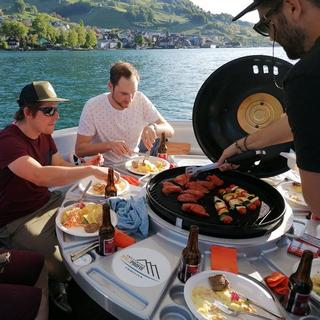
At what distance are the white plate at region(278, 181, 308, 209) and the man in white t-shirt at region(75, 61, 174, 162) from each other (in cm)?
151

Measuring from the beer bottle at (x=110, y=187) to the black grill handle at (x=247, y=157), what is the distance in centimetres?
93

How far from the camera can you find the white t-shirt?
3.58 metres

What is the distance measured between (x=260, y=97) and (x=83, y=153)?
2041 millimetres

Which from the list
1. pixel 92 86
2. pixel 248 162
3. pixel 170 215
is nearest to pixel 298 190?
pixel 248 162

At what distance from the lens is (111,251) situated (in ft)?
5.41

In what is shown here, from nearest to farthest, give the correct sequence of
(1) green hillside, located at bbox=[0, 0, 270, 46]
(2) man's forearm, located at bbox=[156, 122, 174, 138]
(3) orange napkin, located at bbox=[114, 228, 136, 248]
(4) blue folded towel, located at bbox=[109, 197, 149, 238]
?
(3) orange napkin, located at bbox=[114, 228, 136, 248] → (4) blue folded towel, located at bbox=[109, 197, 149, 238] → (2) man's forearm, located at bbox=[156, 122, 174, 138] → (1) green hillside, located at bbox=[0, 0, 270, 46]

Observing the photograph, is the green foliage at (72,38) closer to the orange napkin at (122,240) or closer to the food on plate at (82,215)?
the food on plate at (82,215)

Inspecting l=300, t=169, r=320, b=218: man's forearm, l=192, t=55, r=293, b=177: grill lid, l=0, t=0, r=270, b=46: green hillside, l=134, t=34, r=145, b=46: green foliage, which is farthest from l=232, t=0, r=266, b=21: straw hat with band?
l=0, t=0, r=270, b=46: green hillside

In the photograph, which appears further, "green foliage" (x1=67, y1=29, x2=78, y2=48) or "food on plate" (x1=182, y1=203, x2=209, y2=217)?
"green foliage" (x1=67, y1=29, x2=78, y2=48)

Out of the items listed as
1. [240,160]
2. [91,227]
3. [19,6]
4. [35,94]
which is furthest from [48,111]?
[19,6]

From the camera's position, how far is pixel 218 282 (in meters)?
1.44

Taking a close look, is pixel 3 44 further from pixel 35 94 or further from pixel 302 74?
pixel 302 74

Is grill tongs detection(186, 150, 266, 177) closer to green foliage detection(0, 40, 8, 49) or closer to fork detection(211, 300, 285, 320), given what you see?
fork detection(211, 300, 285, 320)

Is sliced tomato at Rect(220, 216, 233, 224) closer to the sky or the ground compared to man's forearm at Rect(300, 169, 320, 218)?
closer to the ground
